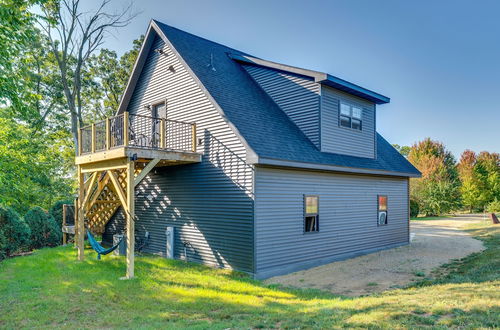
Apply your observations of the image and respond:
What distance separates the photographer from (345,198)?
36.7 ft

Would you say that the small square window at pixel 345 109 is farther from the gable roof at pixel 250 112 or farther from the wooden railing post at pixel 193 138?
the wooden railing post at pixel 193 138

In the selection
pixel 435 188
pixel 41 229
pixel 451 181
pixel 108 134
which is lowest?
pixel 41 229

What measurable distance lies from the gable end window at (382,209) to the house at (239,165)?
0.04 meters

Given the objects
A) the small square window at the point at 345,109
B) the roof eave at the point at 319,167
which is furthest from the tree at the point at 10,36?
the small square window at the point at 345,109

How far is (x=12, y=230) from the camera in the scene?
11883 mm

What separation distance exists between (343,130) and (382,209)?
3876mm

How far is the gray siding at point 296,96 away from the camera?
1075 cm

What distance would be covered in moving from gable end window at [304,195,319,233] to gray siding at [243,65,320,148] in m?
1.80

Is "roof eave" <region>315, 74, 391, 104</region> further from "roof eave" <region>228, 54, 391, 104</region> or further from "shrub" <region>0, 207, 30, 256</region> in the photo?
"shrub" <region>0, 207, 30, 256</region>

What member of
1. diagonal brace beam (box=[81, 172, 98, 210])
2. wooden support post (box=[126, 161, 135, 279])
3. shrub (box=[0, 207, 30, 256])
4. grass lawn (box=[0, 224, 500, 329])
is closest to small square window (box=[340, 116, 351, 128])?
grass lawn (box=[0, 224, 500, 329])

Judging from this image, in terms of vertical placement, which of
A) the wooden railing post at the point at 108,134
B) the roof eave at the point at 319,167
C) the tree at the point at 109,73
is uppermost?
the tree at the point at 109,73

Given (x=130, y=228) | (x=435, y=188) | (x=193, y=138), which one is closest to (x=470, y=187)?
(x=435, y=188)

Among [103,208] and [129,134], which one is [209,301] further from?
[103,208]

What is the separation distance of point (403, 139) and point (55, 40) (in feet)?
174
